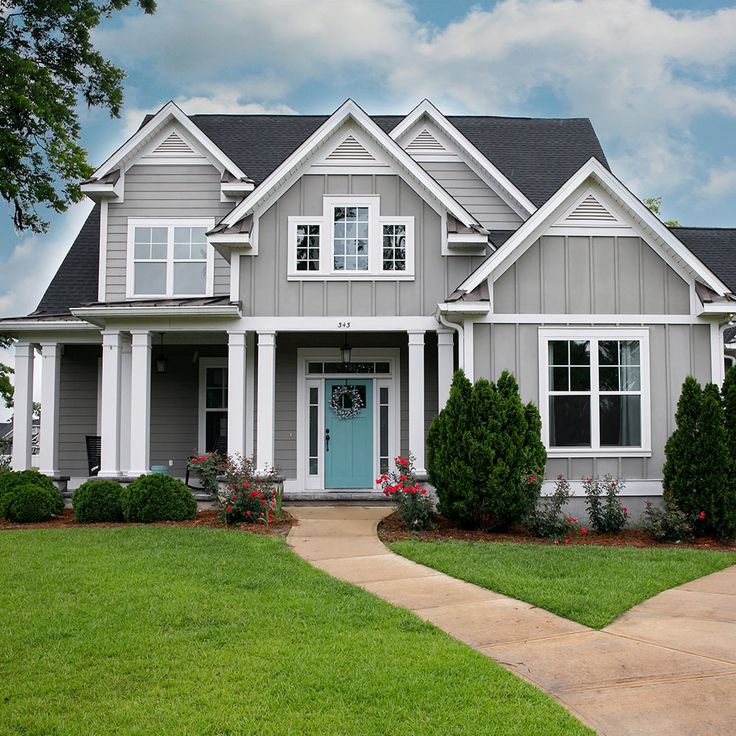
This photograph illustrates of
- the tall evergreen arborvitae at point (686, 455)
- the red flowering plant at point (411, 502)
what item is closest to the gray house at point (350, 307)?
the tall evergreen arborvitae at point (686, 455)

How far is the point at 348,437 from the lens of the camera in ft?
49.9

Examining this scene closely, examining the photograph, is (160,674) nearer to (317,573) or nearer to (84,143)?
(317,573)

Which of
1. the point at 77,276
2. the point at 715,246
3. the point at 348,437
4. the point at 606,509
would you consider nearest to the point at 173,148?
the point at 77,276

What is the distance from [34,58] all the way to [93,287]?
448 centimetres

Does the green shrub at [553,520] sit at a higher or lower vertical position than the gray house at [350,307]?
lower

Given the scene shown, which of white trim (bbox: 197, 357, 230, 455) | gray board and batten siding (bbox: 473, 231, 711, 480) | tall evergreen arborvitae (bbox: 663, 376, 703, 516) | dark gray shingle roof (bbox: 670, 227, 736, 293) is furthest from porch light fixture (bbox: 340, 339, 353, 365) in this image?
dark gray shingle roof (bbox: 670, 227, 736, 293)

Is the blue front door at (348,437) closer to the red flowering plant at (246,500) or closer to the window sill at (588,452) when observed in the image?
the red flowering plant at (246,500)

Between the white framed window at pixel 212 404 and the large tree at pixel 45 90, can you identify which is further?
the white framed window at pixel 212 404

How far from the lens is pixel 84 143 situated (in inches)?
713

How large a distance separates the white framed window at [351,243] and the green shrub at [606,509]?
4.82 m

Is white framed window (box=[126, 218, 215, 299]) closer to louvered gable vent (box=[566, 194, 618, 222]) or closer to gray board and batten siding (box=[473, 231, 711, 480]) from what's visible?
gray board and batten siding (box=[473, 231, 711, 480])

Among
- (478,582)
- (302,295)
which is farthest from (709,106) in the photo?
(478,582)

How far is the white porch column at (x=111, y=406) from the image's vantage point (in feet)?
44.1

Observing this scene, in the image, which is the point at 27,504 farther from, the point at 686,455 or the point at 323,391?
the point at 686,455
